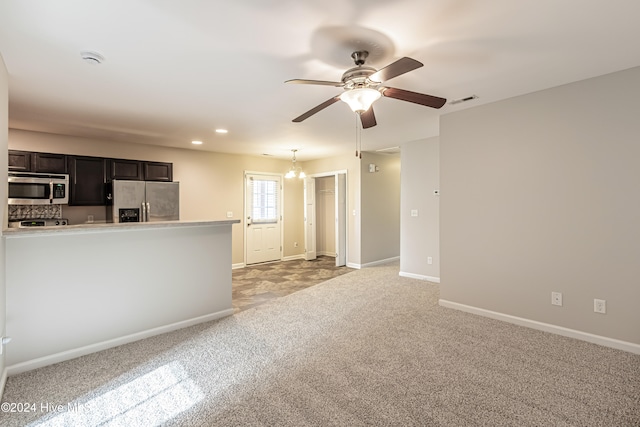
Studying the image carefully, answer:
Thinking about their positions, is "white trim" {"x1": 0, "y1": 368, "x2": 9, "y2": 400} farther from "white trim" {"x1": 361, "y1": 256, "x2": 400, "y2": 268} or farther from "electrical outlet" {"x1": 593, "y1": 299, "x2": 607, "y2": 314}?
"white trim" {"x1": 361, "y1": 256, "x2": 400, "y2": 268}

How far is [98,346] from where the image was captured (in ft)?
9.09

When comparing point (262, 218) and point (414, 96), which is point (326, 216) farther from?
point (414, 96)

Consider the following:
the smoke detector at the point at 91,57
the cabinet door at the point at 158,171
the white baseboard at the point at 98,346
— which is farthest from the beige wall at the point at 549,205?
the cabinet door at the point at 158,171

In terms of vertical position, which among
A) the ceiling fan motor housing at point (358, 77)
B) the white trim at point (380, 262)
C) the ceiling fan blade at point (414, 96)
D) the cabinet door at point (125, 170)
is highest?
the ceiling fan motor housing at point (358, 77)

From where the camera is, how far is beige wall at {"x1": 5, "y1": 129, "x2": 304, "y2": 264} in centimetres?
462

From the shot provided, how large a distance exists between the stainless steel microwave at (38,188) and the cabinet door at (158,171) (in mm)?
1105

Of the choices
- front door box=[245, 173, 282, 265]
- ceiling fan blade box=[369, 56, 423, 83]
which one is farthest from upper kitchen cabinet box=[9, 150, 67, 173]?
ceiling fan blade box=[369, 56, 423, 83]

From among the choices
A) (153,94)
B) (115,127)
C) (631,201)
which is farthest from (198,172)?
(631,201)

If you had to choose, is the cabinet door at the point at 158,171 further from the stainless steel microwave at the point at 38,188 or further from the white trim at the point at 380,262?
the white trim at the point at 380,262

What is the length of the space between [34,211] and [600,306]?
22.9 ft

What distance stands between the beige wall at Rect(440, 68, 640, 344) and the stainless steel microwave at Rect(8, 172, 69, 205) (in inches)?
208

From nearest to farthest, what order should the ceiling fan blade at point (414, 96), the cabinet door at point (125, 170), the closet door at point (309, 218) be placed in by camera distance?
the ceiling fan blade at point (414, 96) < the cabinet door at point (125, 170) < the closet door at point (309, 218)

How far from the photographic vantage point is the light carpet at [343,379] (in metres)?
1.89

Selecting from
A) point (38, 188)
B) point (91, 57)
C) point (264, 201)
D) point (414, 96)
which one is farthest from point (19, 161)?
point (414, 96)
